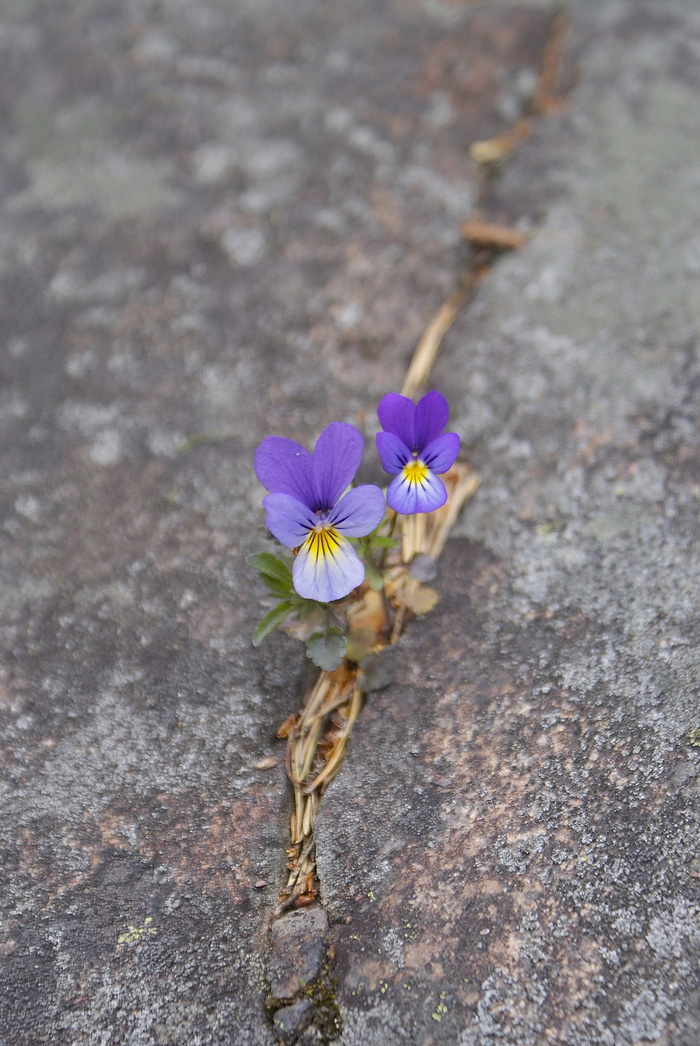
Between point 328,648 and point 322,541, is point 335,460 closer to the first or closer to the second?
point 322,541

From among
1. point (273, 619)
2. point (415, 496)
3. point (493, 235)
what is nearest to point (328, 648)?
point (273, 619)

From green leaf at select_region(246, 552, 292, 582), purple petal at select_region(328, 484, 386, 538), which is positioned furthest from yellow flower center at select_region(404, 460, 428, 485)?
green leaf at select_region(246, 552, 292, 582)

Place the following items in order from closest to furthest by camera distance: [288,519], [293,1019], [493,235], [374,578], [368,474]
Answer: [293,1019] < [288,519] < [374,578] < [368,474] < [493,235]

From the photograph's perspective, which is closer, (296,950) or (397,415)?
(296,950)

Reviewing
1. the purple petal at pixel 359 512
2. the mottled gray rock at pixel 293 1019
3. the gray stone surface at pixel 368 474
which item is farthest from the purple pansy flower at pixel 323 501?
the mottled gray rock at pixel 293 1019

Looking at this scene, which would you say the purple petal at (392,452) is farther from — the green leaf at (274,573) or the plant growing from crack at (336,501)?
the green leaf at (274,573)

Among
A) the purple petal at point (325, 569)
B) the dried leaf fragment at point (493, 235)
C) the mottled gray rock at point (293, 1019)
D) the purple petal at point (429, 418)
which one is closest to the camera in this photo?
the mottled gray rock at point (293, 1019)

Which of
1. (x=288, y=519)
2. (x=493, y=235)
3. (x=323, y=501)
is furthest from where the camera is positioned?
(x=493, y=235)

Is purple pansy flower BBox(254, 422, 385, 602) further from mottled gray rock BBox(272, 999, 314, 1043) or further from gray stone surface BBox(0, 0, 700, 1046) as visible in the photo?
mottled gray rock BBox(272, 999, 314, 1043)
